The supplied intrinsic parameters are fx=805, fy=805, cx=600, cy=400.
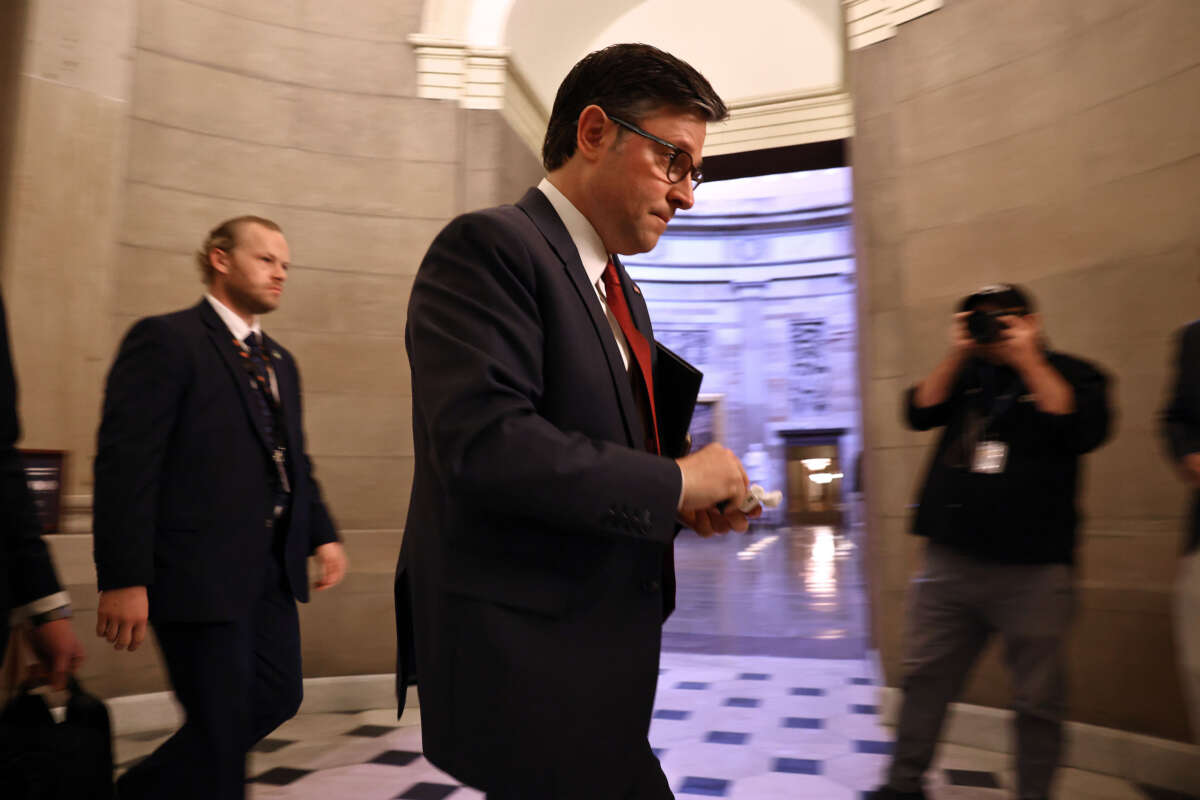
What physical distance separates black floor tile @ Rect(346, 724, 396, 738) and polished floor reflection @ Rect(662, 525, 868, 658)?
2713 millimetres

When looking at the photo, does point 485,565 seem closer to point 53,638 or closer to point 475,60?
point 53,638

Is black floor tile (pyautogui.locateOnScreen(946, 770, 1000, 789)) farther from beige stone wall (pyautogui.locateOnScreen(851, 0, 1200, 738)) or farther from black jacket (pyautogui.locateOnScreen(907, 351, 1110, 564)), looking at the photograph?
black jacket (pyautogui.locateOnScreen(907, 351, 1110, 564))

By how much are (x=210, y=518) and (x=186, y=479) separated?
0.14 metres

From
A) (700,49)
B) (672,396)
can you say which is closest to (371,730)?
(672,396)

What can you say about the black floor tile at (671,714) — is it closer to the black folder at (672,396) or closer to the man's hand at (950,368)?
the man's hand at (950,368)

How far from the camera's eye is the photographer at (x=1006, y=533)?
272 cm

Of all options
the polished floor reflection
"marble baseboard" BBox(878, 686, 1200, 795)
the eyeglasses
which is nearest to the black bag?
the eyeglasses

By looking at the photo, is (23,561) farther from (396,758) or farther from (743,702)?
(743,702)

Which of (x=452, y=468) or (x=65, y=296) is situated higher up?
(x=65, y=296)

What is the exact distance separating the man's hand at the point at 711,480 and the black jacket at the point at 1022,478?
6.49 feet

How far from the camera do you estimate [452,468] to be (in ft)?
3.63

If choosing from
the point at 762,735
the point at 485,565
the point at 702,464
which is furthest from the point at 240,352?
the point at 762,735

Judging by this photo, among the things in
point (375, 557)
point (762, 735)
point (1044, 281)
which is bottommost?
point (762, 735)

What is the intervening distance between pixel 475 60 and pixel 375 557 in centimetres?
329
